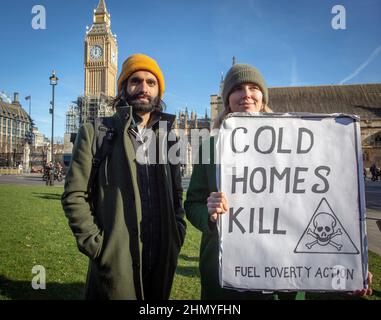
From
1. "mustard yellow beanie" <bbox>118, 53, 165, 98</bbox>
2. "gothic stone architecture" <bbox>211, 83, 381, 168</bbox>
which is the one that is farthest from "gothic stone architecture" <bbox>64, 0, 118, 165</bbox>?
"mustard yellow beanie" <bbox>118, 53, 165, 98</bbox>

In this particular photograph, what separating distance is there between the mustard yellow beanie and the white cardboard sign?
3.26 feet

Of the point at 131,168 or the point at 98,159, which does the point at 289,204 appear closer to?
the point at 131,168

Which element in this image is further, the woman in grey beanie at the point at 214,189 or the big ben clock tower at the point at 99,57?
the big ben clock tower at the point at 99,57

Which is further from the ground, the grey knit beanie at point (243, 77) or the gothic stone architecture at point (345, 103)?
the gothic stone architecture at point (345, 103)

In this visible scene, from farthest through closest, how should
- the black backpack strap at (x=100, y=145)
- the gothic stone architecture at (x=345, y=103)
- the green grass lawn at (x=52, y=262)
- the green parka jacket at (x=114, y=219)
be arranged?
the gothic stone architecture at (x=345, y=103) < the green grass lawn at (x=52, y=262) < the black backpack strap at (x=100, y=145) < the green parka jacket at (x=114, y=219)

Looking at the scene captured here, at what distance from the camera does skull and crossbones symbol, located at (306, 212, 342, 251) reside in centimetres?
189

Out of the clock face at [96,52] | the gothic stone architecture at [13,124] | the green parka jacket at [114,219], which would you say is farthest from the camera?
the gothic stone architecture at [13,124]

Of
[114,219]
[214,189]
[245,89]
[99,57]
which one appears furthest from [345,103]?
[99,57]

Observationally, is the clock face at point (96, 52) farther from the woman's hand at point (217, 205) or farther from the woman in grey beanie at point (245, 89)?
the woman's hand at point (217, 205)

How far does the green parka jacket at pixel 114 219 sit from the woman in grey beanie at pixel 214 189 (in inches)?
9.8

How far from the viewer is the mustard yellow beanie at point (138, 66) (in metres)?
2.47

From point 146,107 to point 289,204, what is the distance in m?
1.43

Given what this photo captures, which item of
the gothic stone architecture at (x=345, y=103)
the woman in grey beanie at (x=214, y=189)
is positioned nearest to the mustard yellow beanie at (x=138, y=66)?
the woman in grey beanie at (x=214, y=189)
